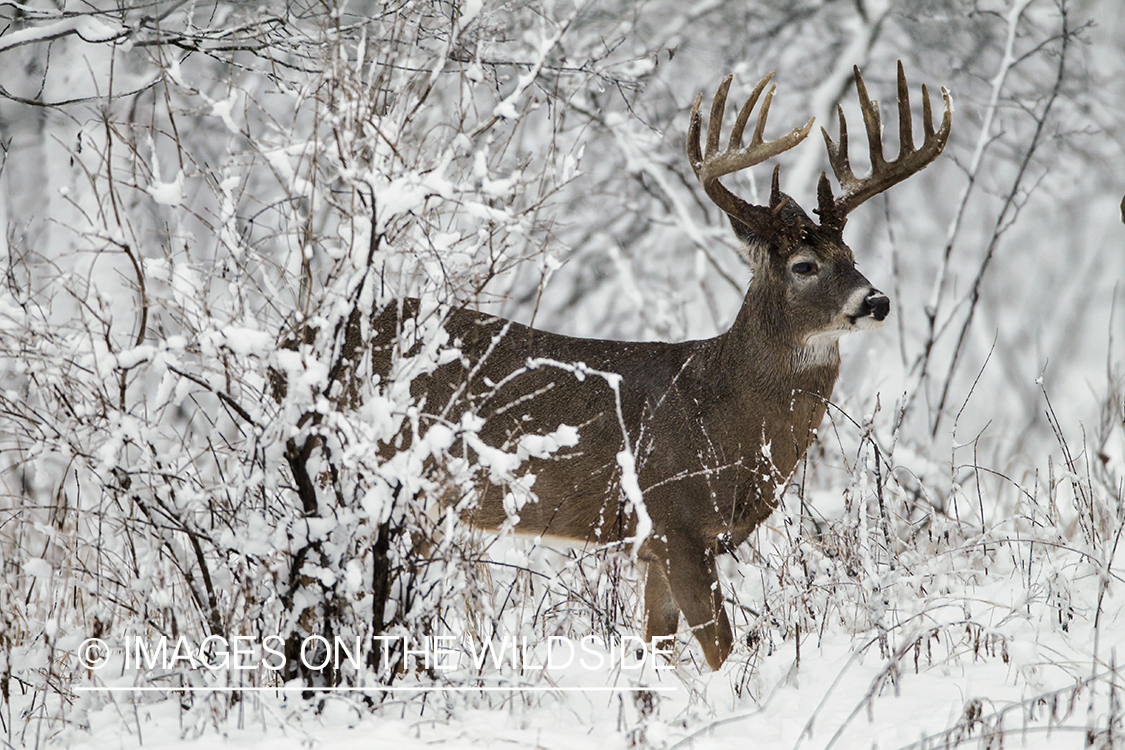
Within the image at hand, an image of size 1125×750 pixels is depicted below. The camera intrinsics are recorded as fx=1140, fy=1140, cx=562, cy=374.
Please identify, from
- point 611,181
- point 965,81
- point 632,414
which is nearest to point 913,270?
point 965,81

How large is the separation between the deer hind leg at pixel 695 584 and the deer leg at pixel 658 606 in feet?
0.85

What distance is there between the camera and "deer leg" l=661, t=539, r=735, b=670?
163 inches

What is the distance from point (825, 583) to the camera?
12.9ft

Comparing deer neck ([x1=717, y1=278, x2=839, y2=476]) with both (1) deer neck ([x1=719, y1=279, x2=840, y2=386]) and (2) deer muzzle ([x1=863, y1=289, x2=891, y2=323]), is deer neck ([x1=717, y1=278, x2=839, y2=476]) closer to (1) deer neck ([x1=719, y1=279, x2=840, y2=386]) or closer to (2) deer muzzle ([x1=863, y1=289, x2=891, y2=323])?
(1) deer neck ([x1=719, y1=279, x2=840, y2=386])

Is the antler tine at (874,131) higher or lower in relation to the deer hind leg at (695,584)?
higher

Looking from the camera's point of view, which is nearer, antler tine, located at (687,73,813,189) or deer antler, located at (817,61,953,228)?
antler tine, located at (687,73,813,189)

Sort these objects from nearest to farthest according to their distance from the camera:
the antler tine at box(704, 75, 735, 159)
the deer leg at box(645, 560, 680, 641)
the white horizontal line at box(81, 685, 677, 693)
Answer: the white horizontal line at box(81, 685, 677, 693), the antler tine at box(704, 75, 735, 159), the deer leg at box(645, 560, 680, 641)

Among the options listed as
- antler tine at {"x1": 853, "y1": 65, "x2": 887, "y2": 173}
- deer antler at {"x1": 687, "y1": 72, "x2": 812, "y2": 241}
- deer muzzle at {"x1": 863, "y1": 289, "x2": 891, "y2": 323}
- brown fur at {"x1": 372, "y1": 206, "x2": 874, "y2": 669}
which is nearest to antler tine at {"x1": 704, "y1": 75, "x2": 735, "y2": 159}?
deer antler at {"x1": 687, "y1": 72, "x2": 812, "y2": 241}

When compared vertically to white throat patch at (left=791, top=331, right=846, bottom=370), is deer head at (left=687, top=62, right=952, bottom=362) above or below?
above

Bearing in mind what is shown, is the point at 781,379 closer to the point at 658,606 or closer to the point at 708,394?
the point at 708,394

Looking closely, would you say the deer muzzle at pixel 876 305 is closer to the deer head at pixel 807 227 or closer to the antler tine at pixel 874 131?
the deer head at pixel 807 227

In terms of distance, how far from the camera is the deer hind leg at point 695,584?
413 cm

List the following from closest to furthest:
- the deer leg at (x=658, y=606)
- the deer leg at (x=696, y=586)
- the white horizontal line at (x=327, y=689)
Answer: the white horizontal line at (x=327, y=689) → the deer leg at (x=696, y=586) → the deer leg at (x=658, y=606)

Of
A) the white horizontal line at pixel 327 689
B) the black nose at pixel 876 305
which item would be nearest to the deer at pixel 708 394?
the black nose at pixel 876 305
